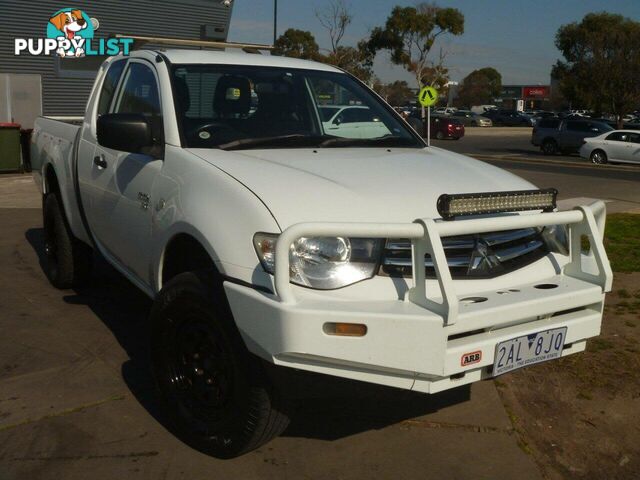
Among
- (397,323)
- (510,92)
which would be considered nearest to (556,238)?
(397,323)

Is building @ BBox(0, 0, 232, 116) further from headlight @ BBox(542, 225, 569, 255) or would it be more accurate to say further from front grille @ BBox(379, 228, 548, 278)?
front grille @ BBox(379, 228, 548, 278)

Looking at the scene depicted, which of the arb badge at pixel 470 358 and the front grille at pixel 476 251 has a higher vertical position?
the front grille at pixel 476 251

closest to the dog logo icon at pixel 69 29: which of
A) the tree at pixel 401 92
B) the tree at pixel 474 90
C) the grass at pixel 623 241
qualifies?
the grass at pixel 623 241

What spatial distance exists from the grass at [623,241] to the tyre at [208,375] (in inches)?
208

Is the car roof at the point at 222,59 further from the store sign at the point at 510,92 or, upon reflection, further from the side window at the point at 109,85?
the store sign at the point at 510,92

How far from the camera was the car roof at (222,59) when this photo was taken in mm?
4777

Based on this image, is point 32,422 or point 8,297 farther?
point 8,297

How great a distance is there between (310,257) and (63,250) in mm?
3603

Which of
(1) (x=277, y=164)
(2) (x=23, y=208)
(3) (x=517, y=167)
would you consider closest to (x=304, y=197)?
(1) (x=277, y=164)

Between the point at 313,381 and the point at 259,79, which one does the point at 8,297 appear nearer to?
the point at 259,79

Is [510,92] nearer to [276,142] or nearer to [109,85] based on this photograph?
[109,85]

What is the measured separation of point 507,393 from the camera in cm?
460

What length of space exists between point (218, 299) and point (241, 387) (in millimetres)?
376

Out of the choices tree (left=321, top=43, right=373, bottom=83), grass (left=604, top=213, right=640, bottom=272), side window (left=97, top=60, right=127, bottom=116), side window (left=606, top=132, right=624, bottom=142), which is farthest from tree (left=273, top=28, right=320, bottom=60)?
side window (left=97, top=60, right=127, bottom=116)
